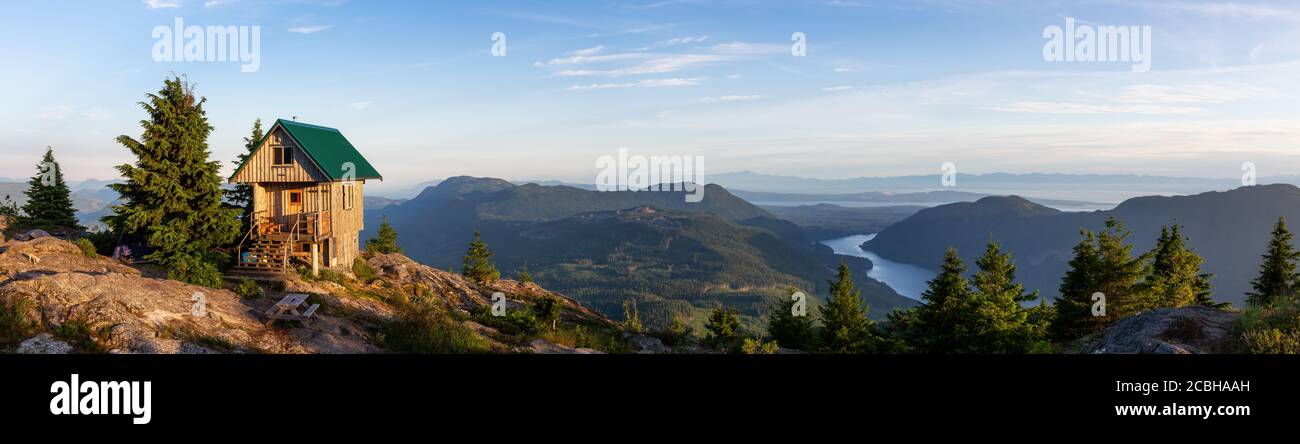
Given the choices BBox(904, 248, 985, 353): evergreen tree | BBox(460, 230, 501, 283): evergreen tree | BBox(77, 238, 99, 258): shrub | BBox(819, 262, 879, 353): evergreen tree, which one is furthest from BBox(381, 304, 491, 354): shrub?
BBox(819, 262, 879, 353): evergreen tree

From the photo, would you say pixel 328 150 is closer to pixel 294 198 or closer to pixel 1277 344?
pixel 294 198

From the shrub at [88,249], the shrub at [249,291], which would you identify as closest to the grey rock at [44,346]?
the shrub at [249,291]

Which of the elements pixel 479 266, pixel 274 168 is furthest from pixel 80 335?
pixel 479 266

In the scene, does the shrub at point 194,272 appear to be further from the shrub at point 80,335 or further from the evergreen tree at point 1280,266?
the evergreen tree at point 1280,266

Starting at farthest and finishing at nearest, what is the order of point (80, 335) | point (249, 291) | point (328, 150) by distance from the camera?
1. point (328, 150)
2. point (249, 291)
3. point (80, 335)

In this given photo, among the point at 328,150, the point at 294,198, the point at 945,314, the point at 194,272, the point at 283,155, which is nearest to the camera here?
the point at 194,272
